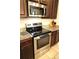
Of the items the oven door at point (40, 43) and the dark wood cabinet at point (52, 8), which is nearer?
the oven door at point (40, 43)

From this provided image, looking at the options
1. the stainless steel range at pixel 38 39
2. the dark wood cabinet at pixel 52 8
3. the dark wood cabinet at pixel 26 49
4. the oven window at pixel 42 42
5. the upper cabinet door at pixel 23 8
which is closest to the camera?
the dark wood cabinet at pixel 26 49

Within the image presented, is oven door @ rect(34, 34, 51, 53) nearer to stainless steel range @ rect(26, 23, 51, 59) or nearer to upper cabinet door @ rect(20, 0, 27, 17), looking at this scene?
stainless steel range @ rect(26, 23, 51, 59)

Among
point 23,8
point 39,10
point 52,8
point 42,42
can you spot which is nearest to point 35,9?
point 39,10

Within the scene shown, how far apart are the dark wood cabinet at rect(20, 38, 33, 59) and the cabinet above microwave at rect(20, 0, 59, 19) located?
66 cm

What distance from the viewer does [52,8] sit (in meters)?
3.72

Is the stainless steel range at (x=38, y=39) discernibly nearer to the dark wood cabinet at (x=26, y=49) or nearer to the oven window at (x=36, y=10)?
the dark wood cabinet at (x=26, y=49)

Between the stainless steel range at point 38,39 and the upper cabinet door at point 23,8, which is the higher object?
the upper cabinet door at point 23,8

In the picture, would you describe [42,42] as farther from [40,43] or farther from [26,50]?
[26,50]

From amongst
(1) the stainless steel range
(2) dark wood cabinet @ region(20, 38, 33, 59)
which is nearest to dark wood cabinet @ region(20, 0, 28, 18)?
(1) the stainless steel range

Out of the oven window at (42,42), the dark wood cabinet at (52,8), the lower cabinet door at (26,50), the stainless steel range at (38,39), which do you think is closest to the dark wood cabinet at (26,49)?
the lower cabinet door at (26,50)

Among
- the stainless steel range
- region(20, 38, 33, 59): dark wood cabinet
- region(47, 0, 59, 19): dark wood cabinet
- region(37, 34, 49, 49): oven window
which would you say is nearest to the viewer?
region(20, 38, 33, 59): dark wood cabinet

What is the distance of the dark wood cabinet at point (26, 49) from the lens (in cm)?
190

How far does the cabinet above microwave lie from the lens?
7.36ft
